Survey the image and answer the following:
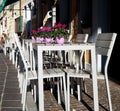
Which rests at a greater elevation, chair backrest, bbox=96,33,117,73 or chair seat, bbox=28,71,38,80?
chair backrest, bbox=96,33,117,73

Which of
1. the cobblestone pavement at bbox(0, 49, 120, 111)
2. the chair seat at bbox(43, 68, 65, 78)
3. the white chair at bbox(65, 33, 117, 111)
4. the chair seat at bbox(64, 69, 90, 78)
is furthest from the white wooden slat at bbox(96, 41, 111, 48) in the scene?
the cobblestone pavement at bbox(0, 49, 120, 111)

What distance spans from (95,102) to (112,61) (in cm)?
469

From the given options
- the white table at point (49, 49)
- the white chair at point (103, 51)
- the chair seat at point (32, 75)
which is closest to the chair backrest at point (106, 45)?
the white chair at point (103, 51)

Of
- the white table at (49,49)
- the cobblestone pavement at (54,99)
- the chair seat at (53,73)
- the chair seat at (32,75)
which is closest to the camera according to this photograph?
the white table at (49,49)

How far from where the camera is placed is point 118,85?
9.27 metres

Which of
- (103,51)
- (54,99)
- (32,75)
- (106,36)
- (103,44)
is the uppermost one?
(106,36)

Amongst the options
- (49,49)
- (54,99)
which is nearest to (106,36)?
(49,49)

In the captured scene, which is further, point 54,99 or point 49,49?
point 54,99

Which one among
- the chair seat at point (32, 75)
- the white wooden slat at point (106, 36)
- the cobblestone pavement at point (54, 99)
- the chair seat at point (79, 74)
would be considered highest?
the white wooden slat at point (106, 36)

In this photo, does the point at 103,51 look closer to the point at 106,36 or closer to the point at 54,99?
the point at 106,36

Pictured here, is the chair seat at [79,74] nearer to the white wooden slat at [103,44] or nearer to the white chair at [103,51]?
the white chair at [103,51]

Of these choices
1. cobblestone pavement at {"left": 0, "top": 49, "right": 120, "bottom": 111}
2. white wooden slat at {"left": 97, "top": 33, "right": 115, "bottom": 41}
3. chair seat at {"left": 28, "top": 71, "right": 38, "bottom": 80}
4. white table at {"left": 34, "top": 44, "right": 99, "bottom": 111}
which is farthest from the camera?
cobblestone pavement at {"left": 0, "top": 49, "right": 120, "bottom": 111}

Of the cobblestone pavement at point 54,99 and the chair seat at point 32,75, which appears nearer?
the chair seat at point 32,75

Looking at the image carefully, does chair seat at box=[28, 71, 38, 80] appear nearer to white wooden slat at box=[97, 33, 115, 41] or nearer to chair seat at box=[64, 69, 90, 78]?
chair seat at box=[64, 69, 90, 78]
